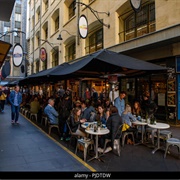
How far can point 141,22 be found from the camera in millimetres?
11055

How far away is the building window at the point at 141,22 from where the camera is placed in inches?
409

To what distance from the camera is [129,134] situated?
664 cm

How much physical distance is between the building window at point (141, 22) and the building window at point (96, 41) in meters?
2.79

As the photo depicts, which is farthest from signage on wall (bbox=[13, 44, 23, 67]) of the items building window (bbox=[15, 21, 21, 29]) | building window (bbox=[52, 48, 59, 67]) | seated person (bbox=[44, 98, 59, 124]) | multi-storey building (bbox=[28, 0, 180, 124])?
building window (bbox=[15, 21, 21, 29])

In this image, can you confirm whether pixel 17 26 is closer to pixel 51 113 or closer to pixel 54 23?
pixel 54 23

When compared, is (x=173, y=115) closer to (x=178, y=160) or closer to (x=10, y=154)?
Answer: (x=178, y=160)

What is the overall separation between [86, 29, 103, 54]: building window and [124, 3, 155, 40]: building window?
2790 millimetres

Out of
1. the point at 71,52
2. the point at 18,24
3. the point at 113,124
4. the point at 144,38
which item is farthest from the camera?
the point at 18,24

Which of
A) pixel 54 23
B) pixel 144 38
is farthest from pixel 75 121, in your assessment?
pixel 54 23

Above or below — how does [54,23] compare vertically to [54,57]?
above

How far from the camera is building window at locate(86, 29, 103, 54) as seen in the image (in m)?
14.6

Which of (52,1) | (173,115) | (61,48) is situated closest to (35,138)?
(173,115)

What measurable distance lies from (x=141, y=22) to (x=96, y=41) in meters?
4.78

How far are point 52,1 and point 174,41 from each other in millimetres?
18953
